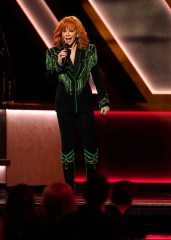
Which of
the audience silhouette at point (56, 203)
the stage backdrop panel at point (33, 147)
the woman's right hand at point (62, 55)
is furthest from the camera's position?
Answer: the stage backdrop panel at point (33, 147)

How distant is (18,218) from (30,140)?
140 inches

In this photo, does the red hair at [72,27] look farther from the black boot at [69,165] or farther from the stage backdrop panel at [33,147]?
the stage backdrop panel at [33,147]

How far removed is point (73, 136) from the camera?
5906 millimetres

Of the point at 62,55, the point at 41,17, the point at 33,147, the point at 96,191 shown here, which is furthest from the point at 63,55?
the point at 41,17

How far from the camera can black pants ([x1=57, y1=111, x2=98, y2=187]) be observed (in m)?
5.84

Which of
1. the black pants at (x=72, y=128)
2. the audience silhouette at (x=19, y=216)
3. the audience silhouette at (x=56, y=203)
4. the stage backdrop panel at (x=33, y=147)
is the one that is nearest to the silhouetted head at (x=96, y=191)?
the audience silhouette at (x=56, y=203)

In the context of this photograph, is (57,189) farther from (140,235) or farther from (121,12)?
(121,12)

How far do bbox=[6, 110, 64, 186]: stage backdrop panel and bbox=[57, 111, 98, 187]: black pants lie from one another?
1.43 metres

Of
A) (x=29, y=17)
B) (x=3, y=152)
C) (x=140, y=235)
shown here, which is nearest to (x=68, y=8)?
(x=29, y=17)

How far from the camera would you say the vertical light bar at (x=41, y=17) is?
25.1ft

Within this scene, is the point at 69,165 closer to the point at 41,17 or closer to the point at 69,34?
the point at 69,34

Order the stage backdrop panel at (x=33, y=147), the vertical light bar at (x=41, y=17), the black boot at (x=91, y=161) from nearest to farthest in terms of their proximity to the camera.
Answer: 1. the black boot at (x=91, y=161)
2. the stage backdrop panel at (x=33, y=147)
3. the vertical light bar at (x=41, y=17)

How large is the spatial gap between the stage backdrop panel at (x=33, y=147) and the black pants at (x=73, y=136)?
1.43 m

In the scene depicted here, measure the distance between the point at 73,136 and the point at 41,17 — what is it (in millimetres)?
2196
